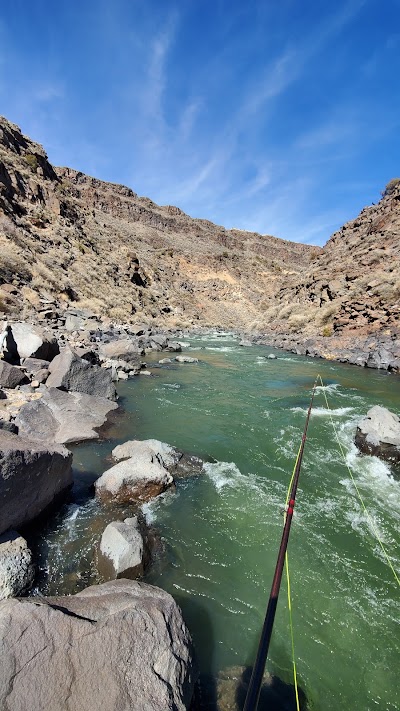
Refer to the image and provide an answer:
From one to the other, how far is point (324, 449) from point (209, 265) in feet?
201

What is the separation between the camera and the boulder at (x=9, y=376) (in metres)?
8.21

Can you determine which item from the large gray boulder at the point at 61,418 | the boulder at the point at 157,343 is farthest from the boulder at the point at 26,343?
the boulder at the point at 157,343

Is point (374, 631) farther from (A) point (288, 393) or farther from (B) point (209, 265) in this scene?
(B) point (209, 265)

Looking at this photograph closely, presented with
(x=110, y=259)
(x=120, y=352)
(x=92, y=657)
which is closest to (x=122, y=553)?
(x=92, y=657)

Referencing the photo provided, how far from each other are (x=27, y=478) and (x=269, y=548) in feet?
10.8

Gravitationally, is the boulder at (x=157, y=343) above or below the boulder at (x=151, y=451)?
above

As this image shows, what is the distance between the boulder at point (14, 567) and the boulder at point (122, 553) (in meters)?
0.73

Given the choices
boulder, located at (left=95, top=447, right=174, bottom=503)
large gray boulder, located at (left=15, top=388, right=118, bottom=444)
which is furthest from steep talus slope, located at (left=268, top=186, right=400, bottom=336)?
boulder, located at (left=95, top=447, right=174, bottom=503)

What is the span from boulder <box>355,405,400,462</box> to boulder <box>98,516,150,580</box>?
5.60 m

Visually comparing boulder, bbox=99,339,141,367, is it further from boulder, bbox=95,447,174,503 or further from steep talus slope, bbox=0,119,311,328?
boulder, bbox=95,447,174,503

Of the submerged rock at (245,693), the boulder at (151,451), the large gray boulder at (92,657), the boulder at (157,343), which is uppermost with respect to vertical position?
the boulder at (157,343)

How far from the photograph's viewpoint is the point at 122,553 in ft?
12.0

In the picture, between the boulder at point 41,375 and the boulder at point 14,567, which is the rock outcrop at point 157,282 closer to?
the boulder at point 41,375

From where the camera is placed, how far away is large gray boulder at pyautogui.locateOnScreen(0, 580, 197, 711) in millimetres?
1946
